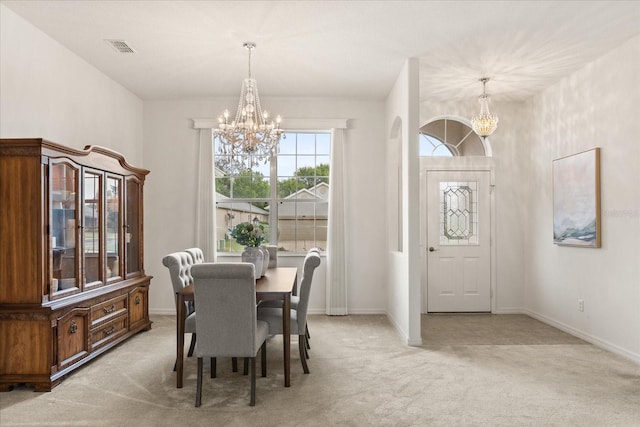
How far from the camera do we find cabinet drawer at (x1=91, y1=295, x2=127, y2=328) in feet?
12.8

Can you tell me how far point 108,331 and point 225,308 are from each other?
6.03ft

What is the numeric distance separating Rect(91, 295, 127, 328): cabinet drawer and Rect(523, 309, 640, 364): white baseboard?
459cm

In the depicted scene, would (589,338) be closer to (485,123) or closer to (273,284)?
(485,123)

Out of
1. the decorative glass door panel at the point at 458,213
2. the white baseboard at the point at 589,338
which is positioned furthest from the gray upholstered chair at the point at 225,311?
the decorative glass door panel at the point at 458,213

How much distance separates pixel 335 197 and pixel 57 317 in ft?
11.5

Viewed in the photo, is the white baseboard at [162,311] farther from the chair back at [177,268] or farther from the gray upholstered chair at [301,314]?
the gray upholstered chair at [301,314]

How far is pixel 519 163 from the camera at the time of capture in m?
6.07

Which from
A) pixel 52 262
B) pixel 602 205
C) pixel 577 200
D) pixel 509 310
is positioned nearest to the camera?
pixel 52 262

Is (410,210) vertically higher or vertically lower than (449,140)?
lower

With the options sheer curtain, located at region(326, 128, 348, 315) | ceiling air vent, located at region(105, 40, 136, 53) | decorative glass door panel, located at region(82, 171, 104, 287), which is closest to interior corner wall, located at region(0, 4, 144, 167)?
ceiling air vent, located at region(105, 40, 136, 53)

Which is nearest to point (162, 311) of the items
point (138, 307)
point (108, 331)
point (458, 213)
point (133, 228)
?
point (138, 307)

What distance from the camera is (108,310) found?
4.15 meters

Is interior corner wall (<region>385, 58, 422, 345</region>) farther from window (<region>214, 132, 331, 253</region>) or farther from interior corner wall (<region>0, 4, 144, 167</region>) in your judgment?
interior corner wall (<region>0, 4, 144, 167</region>)

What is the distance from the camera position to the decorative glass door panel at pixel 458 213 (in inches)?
241
